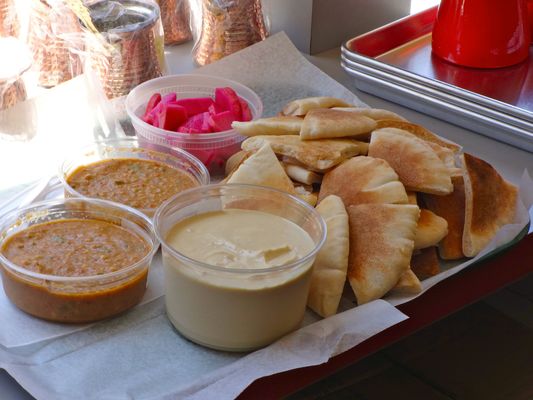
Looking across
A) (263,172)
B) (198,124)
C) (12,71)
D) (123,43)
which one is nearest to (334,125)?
(263,172)

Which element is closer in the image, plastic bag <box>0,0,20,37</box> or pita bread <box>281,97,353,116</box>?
pita bread <box>281,97,353,116</box>

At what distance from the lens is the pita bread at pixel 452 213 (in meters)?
1.24

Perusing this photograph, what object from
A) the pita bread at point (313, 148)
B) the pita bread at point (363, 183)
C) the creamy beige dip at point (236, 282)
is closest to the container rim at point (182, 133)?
the pita bread at point (313, 148)

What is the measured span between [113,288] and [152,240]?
0.11 m

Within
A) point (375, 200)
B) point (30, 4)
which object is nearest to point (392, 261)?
point (375, 200)

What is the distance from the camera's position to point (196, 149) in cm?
144

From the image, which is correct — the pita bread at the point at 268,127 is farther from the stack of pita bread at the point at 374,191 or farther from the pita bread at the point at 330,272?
the pita bread at the point at 330,272

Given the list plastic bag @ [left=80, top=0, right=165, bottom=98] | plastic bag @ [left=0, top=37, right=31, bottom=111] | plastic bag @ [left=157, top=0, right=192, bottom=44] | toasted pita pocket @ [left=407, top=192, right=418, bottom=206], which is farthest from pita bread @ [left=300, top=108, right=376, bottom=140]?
plastic bag @ [left=157, top=0, right=192, bottom=44]

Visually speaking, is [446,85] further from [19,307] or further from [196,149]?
[19,307]

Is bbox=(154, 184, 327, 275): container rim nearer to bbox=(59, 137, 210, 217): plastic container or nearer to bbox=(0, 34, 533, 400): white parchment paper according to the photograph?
bbox=(0, 34, 533, 400): white parchment paper

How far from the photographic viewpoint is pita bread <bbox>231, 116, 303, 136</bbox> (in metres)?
1.35

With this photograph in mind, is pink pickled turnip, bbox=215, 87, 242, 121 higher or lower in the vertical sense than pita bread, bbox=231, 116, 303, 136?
lower

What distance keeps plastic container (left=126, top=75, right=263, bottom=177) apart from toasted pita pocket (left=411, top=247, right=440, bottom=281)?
0.40m

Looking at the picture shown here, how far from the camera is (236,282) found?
982 mm
